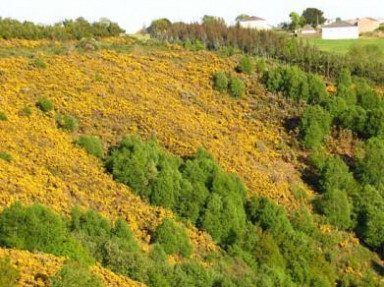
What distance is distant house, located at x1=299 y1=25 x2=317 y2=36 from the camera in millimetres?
110588

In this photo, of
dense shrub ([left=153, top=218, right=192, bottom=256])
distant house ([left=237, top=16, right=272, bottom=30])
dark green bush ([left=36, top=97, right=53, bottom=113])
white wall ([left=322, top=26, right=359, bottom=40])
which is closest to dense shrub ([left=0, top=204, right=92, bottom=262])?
dense shrub ([left=153, top=218, right=192, bottom=256])

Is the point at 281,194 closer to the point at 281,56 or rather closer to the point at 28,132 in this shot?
the point at 28,132

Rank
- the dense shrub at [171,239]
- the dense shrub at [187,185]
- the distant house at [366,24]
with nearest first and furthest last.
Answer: the dense shrub at [171,239] < the dense shrub at [187,185] < the distant house at [366,24]

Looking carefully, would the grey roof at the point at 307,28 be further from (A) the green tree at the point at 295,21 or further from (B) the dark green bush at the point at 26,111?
(B) the dark green bush at the point at 26,111

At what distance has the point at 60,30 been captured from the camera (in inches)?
2275

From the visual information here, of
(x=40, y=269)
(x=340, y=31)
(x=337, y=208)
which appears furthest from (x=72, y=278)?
(x=340, y=31)

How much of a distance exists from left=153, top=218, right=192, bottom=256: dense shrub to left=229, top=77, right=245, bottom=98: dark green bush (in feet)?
68.8

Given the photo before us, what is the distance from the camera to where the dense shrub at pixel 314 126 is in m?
41.2

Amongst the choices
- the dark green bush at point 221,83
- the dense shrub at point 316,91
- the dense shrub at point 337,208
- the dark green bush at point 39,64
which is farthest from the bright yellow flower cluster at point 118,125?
the dense shrub at point 316,91

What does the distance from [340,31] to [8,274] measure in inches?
3522

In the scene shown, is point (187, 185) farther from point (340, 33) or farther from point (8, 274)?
point (340, 33)

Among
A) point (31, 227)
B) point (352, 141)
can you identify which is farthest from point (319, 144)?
point (31, 227)

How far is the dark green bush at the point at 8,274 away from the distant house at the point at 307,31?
9754 cm

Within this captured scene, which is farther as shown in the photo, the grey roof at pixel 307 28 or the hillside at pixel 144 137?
the grey roof at pixel 307 28
